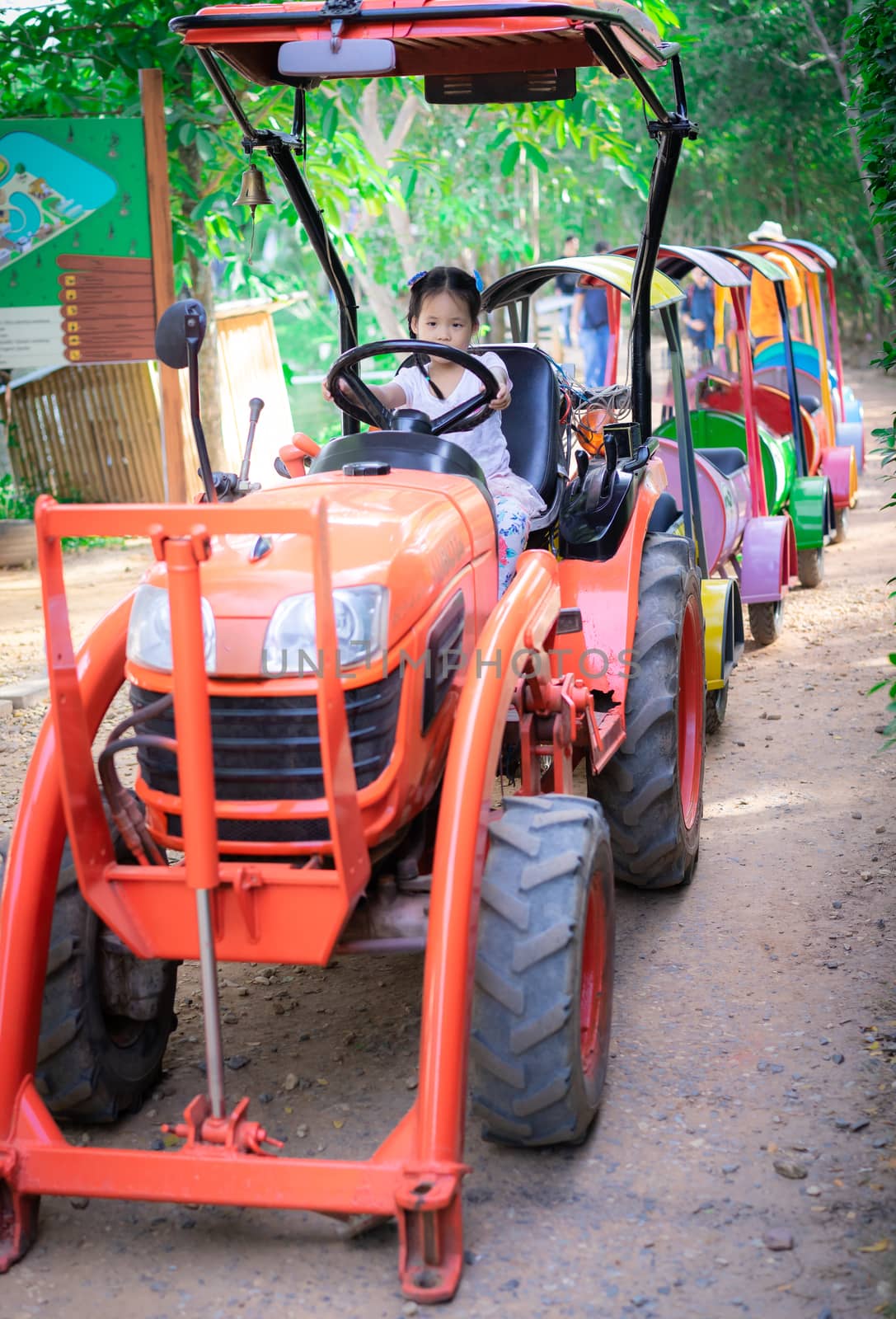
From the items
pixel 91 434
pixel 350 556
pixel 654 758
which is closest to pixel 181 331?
pixel 350 556

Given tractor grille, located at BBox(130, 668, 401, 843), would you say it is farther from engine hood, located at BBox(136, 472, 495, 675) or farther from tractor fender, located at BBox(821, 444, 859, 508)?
tractor fender, located at BBox(821, 444, 859, 508)

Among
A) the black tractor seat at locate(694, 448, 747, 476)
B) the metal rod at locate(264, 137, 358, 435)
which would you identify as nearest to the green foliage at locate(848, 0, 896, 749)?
the metal rod at locate(264, 137, 358, 435)

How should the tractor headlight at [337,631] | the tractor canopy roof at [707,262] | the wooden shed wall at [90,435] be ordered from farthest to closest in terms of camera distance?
the wooden shed wall at [90,435]
the tractor canopy roof at [707,262]
the tractor headlight at [337,631]

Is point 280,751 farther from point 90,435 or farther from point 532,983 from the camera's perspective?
point 90,435

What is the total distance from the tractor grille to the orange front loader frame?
3.2 inches

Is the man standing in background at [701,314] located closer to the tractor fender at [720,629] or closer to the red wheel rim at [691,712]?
the tractor fender at [720,629]

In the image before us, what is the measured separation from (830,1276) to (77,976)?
1611mm

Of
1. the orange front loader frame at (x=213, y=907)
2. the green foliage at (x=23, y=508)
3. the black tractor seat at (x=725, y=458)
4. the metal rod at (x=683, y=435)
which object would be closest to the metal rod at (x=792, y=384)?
the black tractor seat at (x=725, y=458)

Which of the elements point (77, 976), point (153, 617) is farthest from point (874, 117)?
point (77, 976)

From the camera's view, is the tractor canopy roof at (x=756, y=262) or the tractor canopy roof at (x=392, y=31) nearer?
the tractor canopy roof at (x=392, y=31)

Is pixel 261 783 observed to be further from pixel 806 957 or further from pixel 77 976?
pixel 806 957

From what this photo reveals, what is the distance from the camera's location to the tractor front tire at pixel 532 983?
2697 millimetres

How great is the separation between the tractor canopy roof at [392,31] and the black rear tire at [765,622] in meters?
4.04

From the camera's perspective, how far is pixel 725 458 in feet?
25.3
